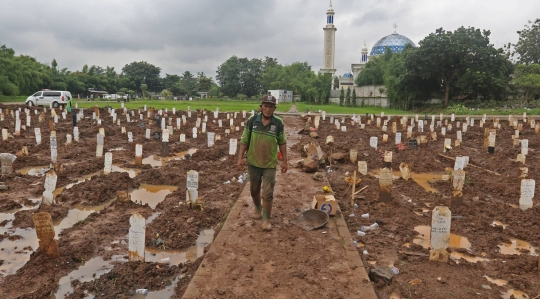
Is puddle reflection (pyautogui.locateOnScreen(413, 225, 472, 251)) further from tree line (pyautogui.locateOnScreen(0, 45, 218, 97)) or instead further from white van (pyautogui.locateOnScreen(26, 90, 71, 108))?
tree line (pyautogui.locateOnScreen(0, 45, 218, 97))

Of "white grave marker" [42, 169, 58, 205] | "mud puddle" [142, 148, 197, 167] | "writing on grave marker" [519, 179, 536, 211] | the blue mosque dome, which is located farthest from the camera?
the blue mosque dome

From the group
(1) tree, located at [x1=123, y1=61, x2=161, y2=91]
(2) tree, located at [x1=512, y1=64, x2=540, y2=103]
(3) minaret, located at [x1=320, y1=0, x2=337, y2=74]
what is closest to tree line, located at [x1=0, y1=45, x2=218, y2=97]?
(1) tree, located at [x1=123, y1=61, x2=161, y2=91]

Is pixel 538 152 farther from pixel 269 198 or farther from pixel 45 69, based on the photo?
pixel 45 69

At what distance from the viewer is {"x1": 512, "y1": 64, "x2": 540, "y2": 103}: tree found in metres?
30.9

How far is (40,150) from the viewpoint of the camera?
35.7ft

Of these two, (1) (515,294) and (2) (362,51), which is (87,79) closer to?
(2) (362,51)

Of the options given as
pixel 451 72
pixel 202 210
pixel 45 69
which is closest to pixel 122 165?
pixel 202 210

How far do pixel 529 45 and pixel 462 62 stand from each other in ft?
55.6

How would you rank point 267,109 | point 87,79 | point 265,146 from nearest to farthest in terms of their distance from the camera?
1. point 267,109
2. point 265,146
3. point 87,79

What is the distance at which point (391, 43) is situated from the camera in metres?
63.3

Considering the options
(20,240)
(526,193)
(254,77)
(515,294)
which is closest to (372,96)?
(254,77)

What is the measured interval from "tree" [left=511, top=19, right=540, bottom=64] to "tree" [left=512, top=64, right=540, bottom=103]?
11.3 m

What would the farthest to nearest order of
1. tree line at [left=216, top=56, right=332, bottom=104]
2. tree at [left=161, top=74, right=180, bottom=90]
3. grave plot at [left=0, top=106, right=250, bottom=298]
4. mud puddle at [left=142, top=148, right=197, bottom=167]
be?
tree at [left=161, top=74, right=180, bottom=90]
tree line at [left=216, top=56, right=332, bottom=104]
mud puddle at [left=142, top=148, right=197, bottom=167]
grave plot at [left=0, top=106, right=250, bottom=298]

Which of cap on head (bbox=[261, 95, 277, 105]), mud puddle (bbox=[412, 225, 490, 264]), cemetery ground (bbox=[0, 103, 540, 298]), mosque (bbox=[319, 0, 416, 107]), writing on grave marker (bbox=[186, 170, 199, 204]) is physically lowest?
mud puddle (bbox=[412, 225, 490, 264])
